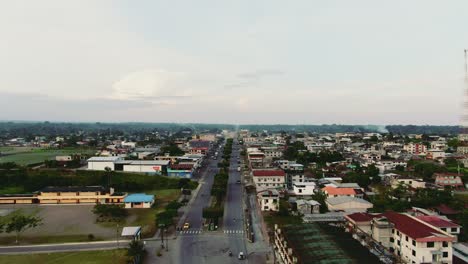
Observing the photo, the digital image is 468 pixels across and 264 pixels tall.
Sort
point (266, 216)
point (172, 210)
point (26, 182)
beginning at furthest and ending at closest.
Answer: point (26, 182)
point (266, 216)
point (172, 210)

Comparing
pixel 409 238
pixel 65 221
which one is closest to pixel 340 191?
pixel 409 238

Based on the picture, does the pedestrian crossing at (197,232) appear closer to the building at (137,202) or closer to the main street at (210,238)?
the main street at (210,238)

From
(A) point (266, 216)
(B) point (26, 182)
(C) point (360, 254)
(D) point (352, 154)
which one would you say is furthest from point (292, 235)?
(D) point (352, 154)

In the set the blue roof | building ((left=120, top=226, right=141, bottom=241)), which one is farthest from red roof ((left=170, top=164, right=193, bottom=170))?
building ((left=120, top=226, right=141, bottom=241))

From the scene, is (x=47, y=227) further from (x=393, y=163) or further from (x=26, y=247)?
(x=393, y=163)

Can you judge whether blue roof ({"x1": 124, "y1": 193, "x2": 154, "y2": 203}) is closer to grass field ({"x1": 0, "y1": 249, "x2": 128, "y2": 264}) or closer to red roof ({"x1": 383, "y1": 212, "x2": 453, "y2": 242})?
grass field ({"x1": 0, "y1": 249, "x2": 128, "y2": 264})

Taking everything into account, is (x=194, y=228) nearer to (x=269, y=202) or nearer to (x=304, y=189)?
(x=269, y=202)

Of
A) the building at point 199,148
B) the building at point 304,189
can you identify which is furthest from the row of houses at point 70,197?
the building at point 199,148

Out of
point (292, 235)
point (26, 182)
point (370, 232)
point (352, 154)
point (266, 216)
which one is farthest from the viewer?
point (352, 154)
